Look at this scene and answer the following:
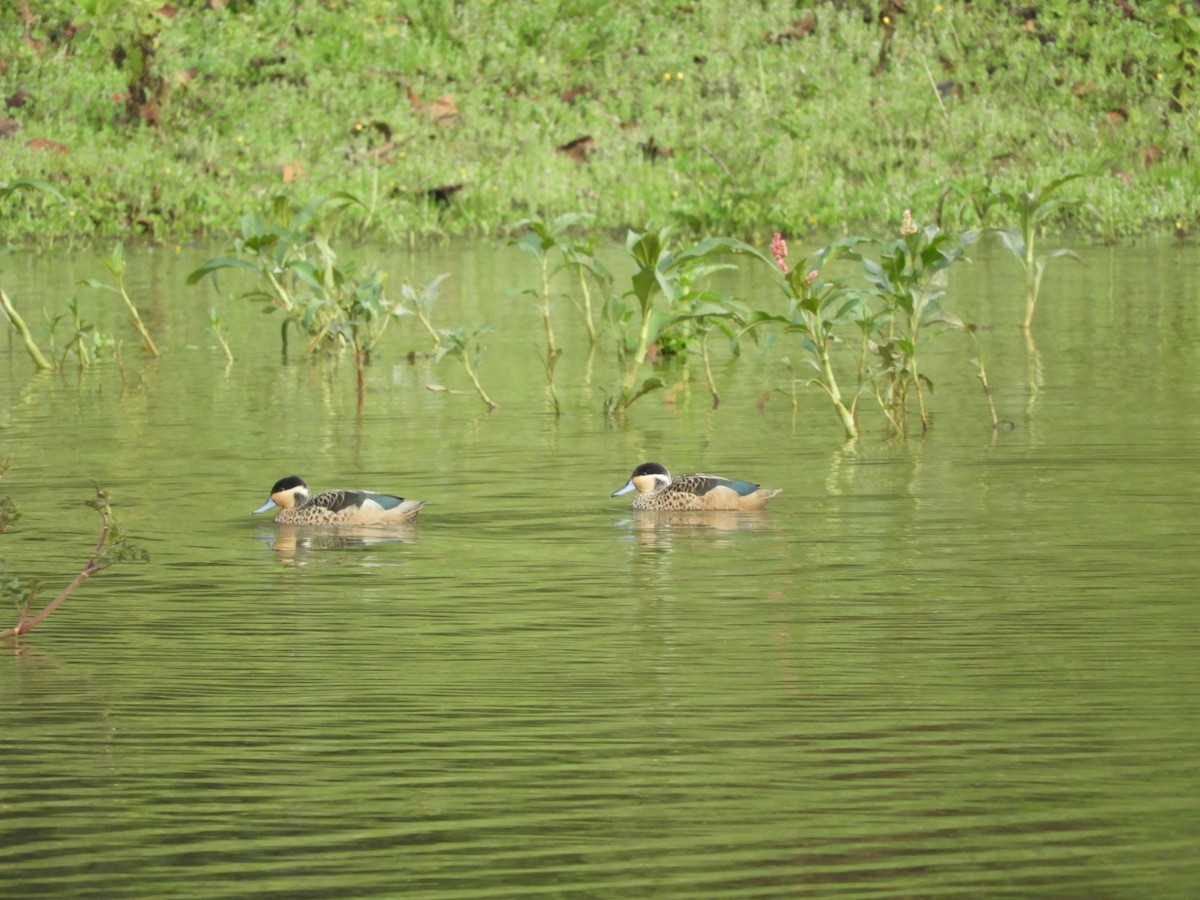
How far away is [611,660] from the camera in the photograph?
5445mm

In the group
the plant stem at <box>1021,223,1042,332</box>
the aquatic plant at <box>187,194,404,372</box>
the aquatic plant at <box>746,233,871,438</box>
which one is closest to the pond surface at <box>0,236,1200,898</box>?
the aquatic plant at <box>746,233,871,438</box>

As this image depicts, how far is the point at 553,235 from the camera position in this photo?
1124cm

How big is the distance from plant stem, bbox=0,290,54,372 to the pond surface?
1395 mm

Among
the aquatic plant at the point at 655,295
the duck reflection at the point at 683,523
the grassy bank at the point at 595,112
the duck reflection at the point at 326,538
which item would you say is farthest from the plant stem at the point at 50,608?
the grassy bank at the point at 595,112

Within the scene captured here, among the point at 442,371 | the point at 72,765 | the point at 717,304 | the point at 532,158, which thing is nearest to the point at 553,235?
the point at 717,304

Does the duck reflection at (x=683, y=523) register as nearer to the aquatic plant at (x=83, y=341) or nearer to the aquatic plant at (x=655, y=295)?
the aquatic plant at (x=655, y=295)

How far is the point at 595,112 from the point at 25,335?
1218cm

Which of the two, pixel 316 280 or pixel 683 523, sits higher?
pixel 316 280

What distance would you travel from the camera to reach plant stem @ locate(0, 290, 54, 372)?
483 inches

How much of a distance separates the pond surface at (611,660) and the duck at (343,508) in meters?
0.09

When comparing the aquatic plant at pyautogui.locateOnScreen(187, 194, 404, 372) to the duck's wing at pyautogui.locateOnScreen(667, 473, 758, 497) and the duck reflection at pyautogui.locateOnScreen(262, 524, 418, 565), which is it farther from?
the duck's wing at pyautogui.locateOnScreen(667, 473, 758, 497)

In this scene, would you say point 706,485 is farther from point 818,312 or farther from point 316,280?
point 316,280

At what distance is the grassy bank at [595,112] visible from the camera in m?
20.9

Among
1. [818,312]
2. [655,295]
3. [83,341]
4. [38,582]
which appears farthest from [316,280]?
[38,582]
